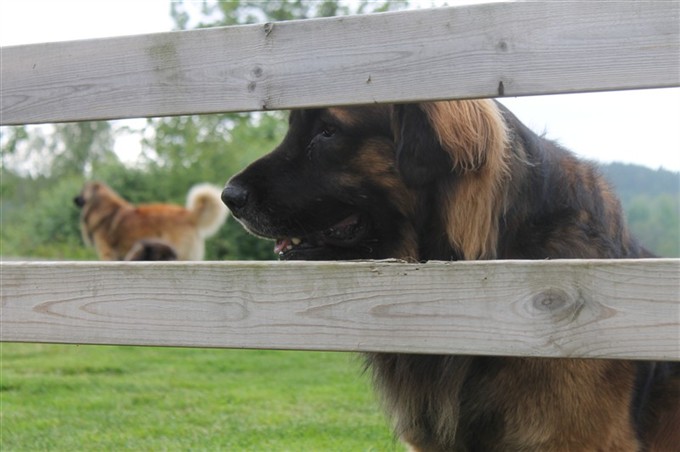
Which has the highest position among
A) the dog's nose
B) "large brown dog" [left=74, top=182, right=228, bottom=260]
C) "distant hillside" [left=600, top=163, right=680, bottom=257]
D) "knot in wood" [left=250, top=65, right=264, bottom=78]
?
"knot in wood" [left=250, top=65, right=264, bottom=78]

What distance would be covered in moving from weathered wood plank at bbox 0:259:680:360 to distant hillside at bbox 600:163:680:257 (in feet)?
16.2

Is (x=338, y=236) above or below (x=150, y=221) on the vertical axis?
above

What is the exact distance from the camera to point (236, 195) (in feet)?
10.3

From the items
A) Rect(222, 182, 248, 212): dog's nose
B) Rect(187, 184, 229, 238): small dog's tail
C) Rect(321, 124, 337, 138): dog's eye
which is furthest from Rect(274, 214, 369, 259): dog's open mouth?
Rect(187, 184, 229, 238): small dog's tail

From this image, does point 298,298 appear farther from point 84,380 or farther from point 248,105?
point 84,380

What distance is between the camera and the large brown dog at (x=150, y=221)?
15.1 meters

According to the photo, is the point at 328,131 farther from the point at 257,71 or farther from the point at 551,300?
the point at 551,300

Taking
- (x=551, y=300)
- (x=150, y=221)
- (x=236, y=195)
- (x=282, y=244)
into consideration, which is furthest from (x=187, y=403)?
(x=150, y=221)

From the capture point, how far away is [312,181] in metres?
3.07

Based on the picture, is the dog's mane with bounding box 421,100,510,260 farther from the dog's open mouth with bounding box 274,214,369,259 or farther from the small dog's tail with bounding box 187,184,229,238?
the small dog's tail with bounding box 187,184,229,238

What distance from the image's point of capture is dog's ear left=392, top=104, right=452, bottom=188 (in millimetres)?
2869

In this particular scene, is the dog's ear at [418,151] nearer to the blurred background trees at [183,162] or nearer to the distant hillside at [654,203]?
the distant hillside at [654,203]

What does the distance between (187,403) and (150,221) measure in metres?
10.2

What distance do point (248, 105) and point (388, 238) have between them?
0.96 metres
